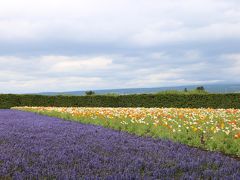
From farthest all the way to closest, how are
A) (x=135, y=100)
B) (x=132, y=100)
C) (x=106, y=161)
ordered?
(x=132, y=100), (x=135, y=100), (x=106, y=161)

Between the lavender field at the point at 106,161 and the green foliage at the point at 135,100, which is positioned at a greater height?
the green foliage at the point at 135,100

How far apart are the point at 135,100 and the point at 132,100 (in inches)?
9.1

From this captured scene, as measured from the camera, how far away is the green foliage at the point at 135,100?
26156mm

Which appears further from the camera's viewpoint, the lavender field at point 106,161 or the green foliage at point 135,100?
the green foliage at point 135,100

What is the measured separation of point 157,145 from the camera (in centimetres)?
774

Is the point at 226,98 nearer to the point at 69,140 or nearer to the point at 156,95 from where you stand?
the point at 156,95

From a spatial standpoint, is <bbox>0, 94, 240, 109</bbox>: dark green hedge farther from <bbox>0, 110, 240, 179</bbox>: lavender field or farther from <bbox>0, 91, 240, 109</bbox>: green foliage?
<bbox>0, 110, 240, 179</bbox>: lavender field

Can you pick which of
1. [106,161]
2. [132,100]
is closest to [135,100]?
[132,100]

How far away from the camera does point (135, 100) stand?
2781 centimetres

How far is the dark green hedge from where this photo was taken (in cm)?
2614

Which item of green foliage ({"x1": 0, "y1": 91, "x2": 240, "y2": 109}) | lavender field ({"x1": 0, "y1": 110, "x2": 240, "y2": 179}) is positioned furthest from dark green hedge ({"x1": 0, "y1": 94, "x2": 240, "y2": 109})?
lavender field ({"x1": 0, "y1": 110, "x2": 240, "y2": 179})

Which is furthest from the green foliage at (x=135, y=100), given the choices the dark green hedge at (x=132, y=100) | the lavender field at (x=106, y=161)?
the lavender field at (x=106, y=161)

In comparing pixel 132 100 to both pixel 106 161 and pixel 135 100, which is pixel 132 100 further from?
pixel 106 161

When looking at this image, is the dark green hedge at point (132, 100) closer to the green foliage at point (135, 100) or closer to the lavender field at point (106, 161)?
the green foliage at point (135, 100)
